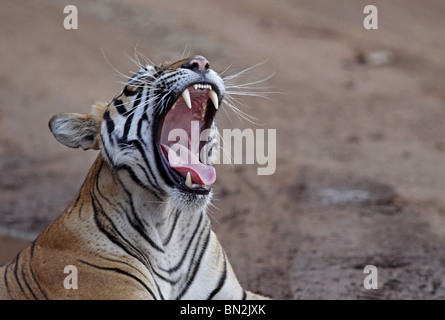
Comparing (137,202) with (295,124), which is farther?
(295,124)

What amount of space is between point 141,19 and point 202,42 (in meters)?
1.07

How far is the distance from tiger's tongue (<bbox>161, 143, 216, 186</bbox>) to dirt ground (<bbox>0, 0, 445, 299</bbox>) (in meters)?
1.39

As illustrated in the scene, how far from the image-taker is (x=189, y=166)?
327 cm

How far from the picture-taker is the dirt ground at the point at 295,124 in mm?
4879

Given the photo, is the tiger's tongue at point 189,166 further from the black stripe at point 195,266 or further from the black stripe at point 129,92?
the black stripe at point 195,266

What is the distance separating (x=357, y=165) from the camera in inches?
246

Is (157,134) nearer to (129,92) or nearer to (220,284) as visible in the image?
(129,92)

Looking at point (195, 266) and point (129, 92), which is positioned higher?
point (129, 92)

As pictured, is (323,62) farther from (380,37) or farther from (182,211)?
(182,211)

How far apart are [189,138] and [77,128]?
0.51 metres

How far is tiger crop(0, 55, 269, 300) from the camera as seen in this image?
3197 mm

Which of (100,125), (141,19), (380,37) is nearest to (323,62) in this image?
(380,37)

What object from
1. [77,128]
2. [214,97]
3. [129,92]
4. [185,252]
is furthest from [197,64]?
[185,252]

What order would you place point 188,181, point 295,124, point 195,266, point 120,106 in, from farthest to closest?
point 295,124 → point 195,266 → point 120,106 → point 188,181
